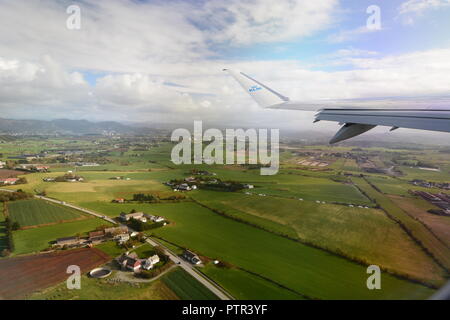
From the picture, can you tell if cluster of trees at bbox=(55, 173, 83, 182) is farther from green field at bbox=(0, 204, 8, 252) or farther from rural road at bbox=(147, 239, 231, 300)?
rural road at bbox=(147, 239, 231, 300)

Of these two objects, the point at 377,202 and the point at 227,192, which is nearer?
the point at 377,202

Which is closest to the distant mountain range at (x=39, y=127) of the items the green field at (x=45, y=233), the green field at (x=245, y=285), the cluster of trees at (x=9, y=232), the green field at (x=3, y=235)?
the green field at (x=3, y=235)

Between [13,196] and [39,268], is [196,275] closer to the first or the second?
[39,268]

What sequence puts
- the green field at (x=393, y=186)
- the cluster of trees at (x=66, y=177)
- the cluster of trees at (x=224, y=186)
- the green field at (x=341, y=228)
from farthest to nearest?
the cluster of trees at (x=66, y=177) < the cluster of trees at (x=224, y=186) < the green field at (x=393, y=186) < the green field at (x=341, y=228)

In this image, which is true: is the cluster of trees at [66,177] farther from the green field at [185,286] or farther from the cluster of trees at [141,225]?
the green field at [185,286]
